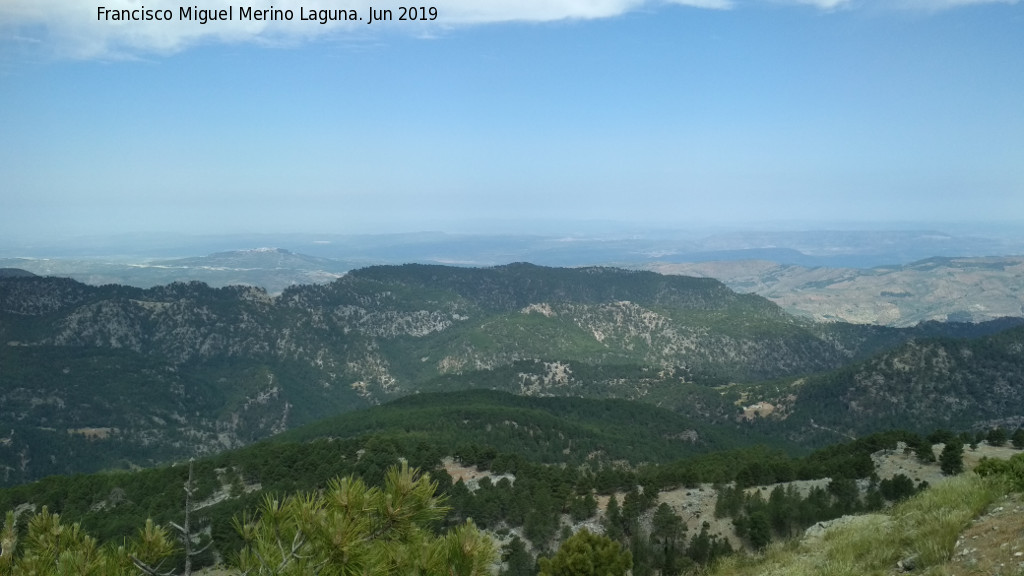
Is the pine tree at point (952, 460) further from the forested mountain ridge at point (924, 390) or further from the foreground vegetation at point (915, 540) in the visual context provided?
the forested mountain ridge at point (924, 390)

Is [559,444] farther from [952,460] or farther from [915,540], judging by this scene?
[915,540]

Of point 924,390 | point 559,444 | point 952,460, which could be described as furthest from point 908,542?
point 924,390

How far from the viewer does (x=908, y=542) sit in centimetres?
1492

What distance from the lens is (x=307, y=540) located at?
9773 mm

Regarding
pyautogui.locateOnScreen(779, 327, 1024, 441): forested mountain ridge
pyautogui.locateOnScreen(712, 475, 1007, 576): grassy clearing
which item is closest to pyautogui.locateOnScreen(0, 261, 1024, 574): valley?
pyautogui.locateOnScreen(779, 327, 1024, 441): forested mountain ridge

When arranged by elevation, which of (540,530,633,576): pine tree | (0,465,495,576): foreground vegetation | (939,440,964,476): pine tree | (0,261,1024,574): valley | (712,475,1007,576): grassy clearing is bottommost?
(0,261,1024,574): valley

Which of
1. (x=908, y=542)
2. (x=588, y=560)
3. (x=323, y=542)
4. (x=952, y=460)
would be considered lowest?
(x=952, y=460)

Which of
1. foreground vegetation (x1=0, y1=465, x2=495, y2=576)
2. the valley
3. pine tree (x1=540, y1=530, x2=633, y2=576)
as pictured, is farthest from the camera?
the valley

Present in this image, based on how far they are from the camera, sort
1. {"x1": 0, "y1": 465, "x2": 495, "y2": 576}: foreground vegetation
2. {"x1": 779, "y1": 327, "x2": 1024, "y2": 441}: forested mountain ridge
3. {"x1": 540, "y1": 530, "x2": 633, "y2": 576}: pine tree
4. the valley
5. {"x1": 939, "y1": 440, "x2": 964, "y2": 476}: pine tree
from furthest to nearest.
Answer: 1. {"x1": 779, "y1": 327, "x2": 1024, "y2": 441}: forested mountain ridge
2. the valley
3. {"x1": 939, "y1": 440, "x2": 964, "y2": 476}: pine tree
4. {"x1": 540, "y1": 530, "x2": 633, "y2": 576}: pine tree
5. {"x1": 0, "y1": 465, "x2": 495, "y2": 576}: foreground vegetation

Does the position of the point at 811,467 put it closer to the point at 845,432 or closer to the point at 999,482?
the point at 999,482

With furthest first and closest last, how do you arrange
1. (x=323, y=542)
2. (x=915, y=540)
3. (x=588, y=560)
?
(x=588, y=560), (x=915, y=540), (x=323, y=542)

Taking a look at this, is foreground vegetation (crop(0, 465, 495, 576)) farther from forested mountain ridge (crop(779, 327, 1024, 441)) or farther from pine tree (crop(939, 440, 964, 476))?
forested mountain ridge (crop(779, 327, 1024, 441))

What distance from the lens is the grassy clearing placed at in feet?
43.8

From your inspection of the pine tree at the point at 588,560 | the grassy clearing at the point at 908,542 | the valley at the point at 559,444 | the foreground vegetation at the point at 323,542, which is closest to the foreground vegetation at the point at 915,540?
the grassy clearing at the point at 908,542
